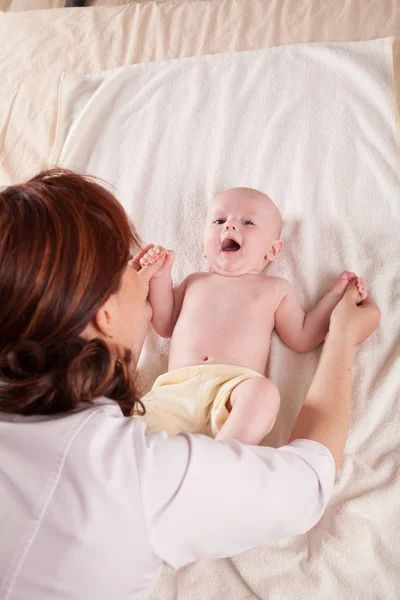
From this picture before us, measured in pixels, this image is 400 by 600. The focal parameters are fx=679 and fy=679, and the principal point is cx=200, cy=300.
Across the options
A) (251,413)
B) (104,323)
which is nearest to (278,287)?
(251,413)

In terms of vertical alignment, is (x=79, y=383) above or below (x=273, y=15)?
below

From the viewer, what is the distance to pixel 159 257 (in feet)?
5.15

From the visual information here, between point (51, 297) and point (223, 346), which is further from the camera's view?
point (223, 346)

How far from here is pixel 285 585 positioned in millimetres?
1132

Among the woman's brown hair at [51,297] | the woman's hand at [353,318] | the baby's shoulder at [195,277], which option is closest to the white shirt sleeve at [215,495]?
the woman's brown hair at [51,297]

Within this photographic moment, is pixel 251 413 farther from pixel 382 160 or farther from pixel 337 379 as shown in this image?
pixel 382 160

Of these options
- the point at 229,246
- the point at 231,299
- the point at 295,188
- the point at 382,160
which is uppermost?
the point at 382,160

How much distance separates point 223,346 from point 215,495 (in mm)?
561

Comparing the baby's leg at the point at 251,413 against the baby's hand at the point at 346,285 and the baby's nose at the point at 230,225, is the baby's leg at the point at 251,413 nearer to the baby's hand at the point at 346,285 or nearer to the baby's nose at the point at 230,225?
the baby's hand at the point at 346,285

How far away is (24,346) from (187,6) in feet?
5.13

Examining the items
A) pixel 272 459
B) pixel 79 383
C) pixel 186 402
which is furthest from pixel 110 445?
pixel 186 402

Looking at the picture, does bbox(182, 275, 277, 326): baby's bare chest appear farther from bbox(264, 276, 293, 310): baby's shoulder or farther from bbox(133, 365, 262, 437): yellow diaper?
bbox(133, 365, 262, 437): yellow diaper

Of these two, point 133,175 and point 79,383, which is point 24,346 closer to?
point 79,383

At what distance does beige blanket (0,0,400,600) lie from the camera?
1143mm
